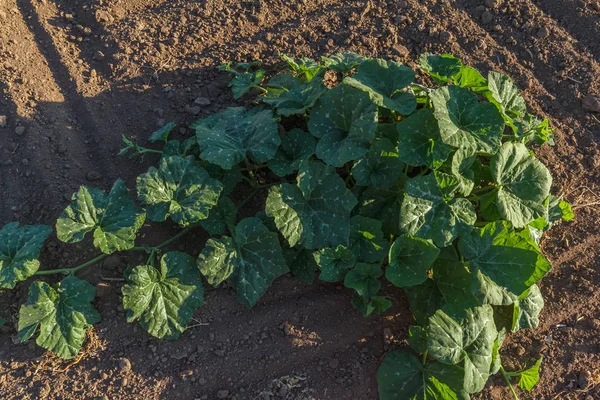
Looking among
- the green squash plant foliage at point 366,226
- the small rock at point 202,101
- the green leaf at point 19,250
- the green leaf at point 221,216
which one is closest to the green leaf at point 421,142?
the green squash plant foliage at point 366,226

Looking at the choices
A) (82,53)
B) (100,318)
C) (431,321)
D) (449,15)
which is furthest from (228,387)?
(449,15)

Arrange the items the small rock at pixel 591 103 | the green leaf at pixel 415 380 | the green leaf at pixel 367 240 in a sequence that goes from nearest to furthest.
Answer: the green leaf at pixel 415 380, the green leaf at pixel 367 240, the small rock at pixel 591 103

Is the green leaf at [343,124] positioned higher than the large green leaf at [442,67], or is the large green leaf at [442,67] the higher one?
the large green leaf at [442,67]

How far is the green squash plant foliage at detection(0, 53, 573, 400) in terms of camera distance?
3.70m

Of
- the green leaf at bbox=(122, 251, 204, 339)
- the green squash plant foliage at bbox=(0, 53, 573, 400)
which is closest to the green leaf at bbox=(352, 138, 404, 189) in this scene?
the green squash plant foliage at bbox=(0, 53, 573, 400)

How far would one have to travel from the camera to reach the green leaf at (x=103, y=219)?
12.3 ft

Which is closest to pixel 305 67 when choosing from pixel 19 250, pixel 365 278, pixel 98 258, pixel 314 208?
pixel 314 208

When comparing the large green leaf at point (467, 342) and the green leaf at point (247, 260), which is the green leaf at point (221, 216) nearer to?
the green leaf at point (247, 260)

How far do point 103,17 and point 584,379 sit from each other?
461cm

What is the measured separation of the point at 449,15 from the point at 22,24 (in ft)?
11.9

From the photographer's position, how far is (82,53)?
4836 millimetres

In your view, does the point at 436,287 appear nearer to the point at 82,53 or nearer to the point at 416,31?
the point at 416,31

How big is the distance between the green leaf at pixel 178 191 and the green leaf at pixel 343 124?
77cm

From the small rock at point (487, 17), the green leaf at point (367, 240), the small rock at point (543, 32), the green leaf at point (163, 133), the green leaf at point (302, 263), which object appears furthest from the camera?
the small rock at point (487, 17)
